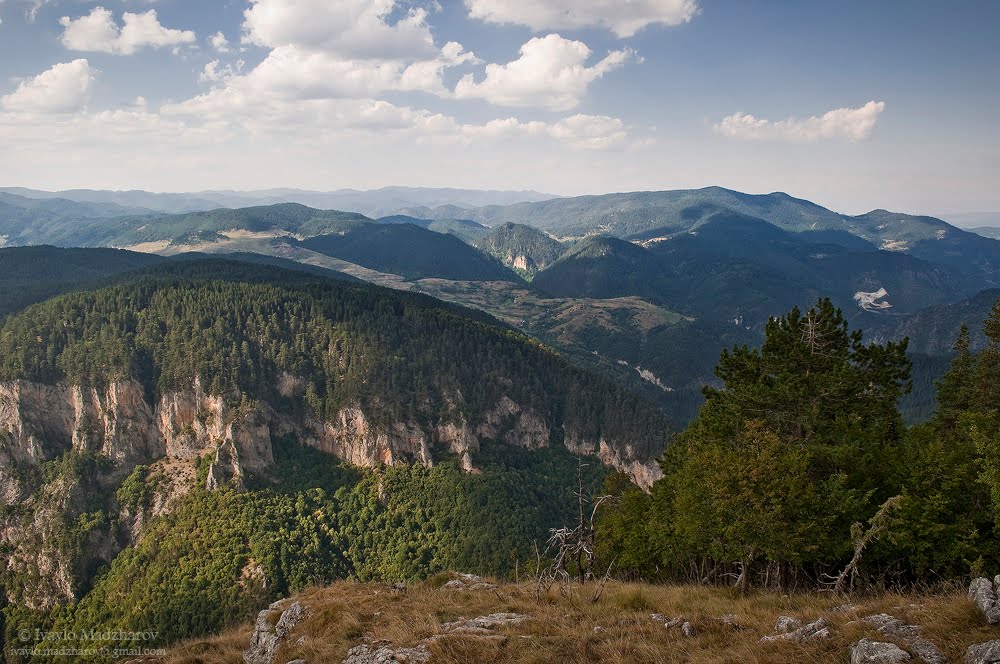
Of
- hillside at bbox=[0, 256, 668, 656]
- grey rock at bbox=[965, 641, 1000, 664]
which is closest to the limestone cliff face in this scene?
hillside at bbox=[0, 256, 668, 656]

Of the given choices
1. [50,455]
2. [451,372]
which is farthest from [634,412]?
[50,455]

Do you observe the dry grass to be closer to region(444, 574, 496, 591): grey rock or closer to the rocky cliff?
region(444, 574, 496, 591): grey rock

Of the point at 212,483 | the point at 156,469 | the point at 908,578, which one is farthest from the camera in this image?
the point at 156,469

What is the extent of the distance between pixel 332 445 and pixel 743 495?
122784mm

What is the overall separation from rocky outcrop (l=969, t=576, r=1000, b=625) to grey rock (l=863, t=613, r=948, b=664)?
1.81 m

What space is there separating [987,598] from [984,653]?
321cm

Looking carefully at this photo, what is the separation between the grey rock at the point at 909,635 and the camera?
14.9m

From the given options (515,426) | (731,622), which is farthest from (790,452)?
(515,426)

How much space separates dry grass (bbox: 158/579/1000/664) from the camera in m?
17.0

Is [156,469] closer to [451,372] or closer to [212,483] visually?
[212,483]

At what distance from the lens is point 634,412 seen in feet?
493

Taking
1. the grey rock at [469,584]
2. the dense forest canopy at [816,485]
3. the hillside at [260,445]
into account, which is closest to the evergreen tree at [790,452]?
the dense forest canopy at [816,485]

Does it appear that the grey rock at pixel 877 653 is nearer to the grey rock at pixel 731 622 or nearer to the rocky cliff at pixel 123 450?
the grey rock at pixel 731 622

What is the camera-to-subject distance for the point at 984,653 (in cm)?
1388
